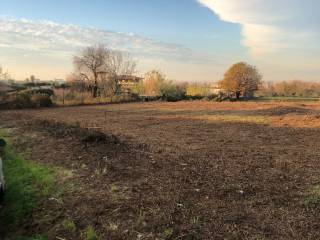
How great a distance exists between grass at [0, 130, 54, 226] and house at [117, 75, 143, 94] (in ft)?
124

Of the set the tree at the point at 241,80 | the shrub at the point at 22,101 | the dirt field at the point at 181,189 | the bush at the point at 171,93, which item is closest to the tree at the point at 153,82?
the bush at the point at 171,93

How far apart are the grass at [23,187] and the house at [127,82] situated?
124 ft

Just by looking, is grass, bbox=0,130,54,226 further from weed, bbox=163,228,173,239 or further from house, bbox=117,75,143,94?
house, bbox=117,75,143,94

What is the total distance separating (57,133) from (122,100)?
1123 inches

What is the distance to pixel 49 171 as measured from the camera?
7.89 meters

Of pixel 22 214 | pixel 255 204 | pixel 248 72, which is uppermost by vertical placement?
pixel 248 72

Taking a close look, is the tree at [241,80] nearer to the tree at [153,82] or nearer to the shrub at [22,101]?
the tree at [153,82]

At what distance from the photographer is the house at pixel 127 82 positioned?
48.7 m

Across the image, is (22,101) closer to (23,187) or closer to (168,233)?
(23,187)

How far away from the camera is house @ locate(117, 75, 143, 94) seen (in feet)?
160

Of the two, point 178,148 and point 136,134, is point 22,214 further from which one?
point 136,134

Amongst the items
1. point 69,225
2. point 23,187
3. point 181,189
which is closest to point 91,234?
point 69,225

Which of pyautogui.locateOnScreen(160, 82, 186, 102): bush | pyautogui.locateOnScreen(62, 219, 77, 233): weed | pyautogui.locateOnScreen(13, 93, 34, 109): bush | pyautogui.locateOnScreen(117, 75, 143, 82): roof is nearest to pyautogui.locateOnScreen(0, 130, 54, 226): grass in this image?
pyautogui.locateOnScreen(62, 219, 77, 233): weed

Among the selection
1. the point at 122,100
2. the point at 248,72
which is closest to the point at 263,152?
the point at 122,100
